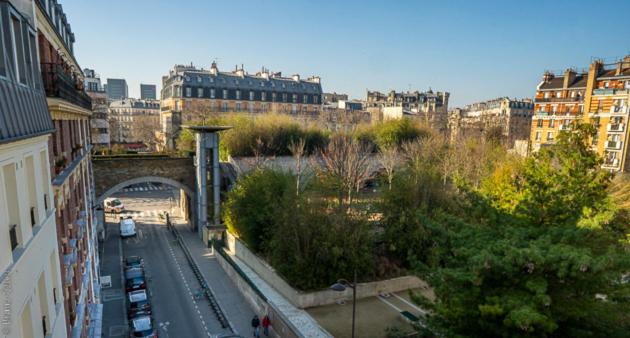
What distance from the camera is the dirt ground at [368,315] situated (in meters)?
14.2

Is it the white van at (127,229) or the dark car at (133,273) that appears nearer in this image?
the dark car at (133,273)

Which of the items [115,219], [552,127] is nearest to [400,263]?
[115,219]

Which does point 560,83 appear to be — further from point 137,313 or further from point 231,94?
point 137,313

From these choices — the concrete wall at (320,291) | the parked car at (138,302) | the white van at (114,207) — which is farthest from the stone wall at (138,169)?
the parked car at (138,302)

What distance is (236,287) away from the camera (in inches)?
753

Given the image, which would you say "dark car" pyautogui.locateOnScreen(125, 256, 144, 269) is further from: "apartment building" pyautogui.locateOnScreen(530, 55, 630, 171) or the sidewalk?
"apartment building" pyautogui.locateOnScreen(530, 55, 630, 171)

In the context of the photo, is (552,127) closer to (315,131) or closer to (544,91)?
(544,91)

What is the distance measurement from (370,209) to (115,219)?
968 inches

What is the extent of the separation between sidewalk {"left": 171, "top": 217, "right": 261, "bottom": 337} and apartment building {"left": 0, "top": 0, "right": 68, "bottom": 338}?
32.6 ft

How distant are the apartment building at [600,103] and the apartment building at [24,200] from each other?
35.1m

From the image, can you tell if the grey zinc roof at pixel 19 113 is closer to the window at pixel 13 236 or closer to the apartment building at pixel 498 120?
the window at pixel 13 236

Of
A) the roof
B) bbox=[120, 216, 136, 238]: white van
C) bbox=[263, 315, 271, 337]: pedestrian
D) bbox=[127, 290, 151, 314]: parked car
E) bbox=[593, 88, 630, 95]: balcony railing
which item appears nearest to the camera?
bbox=[263, 315, 271, 337]: pedestrian

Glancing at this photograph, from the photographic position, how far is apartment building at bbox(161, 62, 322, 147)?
164ft

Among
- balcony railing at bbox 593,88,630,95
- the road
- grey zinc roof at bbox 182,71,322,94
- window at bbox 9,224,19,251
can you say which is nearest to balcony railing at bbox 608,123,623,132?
balcony railing at bbox 593,88,630,95
